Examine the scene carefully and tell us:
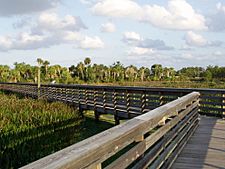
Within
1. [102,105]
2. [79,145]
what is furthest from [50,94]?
[79,145]

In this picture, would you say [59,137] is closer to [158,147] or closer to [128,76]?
[158,147]

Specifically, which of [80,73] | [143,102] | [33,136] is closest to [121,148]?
[33,136]

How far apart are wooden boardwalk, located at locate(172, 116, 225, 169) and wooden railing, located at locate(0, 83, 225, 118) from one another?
6.26 ft

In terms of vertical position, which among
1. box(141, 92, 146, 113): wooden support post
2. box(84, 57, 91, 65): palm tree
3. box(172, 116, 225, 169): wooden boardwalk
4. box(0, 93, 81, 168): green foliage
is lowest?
box(0, 93, 81, 168): green foliage

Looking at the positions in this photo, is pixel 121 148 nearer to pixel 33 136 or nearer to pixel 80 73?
pixel 33 136

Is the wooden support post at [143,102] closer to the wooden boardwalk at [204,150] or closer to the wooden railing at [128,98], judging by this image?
the wooden railing at [128,98]

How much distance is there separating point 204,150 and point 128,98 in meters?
5.62

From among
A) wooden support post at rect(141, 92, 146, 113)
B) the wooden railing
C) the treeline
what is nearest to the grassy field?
the wooden railing

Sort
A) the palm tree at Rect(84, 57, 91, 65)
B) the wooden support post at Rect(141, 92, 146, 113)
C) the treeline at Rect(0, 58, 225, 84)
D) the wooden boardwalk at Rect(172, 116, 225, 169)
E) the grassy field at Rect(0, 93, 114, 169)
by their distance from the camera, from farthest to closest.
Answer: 1. the palm tree at Rect(84, 57, 91, 65)
2. the treeline at Rect(0, 58, 225, 84)
3. the wooden support post at Rect(141, 92, 146, 113)
4. the grassy field at Rect(0, 93, 114, 169)
5. the wooden boardwalk at Rect(172, 116, 225, 169)

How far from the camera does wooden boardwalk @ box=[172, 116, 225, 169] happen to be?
14.7 ft

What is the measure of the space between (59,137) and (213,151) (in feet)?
13.6

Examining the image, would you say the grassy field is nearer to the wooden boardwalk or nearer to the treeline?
the wooden boardwalk

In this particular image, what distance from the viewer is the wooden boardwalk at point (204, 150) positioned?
447cm

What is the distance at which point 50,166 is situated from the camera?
1.53 metres
